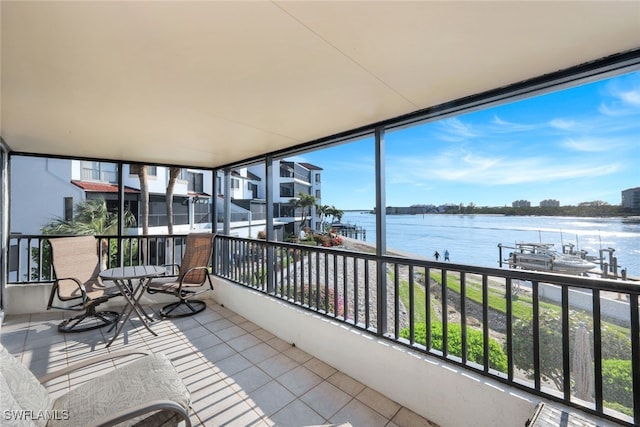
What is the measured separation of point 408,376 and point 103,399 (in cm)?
210

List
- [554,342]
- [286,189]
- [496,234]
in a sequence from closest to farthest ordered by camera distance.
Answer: [554,342] < [496,234] < [286,189]

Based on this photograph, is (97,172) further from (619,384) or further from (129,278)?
(619,384)

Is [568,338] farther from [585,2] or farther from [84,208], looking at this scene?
[84,208]

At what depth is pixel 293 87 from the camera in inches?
77.1

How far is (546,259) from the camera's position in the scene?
2697 millimetres

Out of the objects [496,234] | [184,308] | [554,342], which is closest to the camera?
[554,342]

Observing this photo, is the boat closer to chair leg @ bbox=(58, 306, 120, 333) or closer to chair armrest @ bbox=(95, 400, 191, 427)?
chair armrest @ bbox=(95, 400, 191, 427)

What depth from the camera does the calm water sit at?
1.96 metres

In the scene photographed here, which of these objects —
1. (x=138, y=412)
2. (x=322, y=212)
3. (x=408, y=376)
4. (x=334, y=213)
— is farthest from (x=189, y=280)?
(x=322, y=212)

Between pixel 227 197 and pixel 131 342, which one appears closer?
pixel 131 342

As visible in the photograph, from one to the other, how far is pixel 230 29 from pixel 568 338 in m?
2.63

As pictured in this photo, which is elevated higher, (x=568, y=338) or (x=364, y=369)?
(x=568, y=338)

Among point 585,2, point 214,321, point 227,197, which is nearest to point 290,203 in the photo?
point 227,197

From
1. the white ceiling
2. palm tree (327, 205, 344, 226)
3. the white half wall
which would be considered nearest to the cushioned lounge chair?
the white half wall
